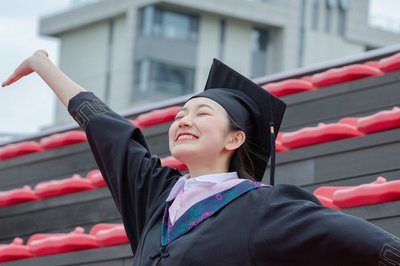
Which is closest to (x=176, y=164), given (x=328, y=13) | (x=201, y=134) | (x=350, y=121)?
(x=350, y=121)

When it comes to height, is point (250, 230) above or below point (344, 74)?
above

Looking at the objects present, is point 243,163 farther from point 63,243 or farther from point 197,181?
point 63,243

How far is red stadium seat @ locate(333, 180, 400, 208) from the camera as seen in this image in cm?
352

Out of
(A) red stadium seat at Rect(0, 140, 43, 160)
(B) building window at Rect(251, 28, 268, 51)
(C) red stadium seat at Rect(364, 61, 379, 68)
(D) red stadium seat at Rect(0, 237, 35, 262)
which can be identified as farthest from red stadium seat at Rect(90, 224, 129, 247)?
(B) building window at Rect(251, 28, 268, 51)

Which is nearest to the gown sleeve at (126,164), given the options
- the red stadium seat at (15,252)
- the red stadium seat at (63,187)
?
the red stadium seat at (15,252)

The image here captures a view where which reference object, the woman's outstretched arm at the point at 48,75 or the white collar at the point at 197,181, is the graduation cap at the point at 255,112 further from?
the woman's outstretched arm at the point at 48,75

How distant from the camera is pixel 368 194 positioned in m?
3.57

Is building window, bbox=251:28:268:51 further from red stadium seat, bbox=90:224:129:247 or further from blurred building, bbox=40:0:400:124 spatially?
red stadium seat, bbox=90:224:129:247

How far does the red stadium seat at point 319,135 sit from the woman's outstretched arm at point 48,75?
1.75 m

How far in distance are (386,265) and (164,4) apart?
92.4ft

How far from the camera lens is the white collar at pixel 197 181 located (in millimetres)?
2477

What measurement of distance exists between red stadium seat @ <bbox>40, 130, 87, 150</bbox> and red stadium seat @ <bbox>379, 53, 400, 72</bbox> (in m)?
2.31

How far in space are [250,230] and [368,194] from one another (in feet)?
4.70

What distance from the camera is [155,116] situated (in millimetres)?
5777
